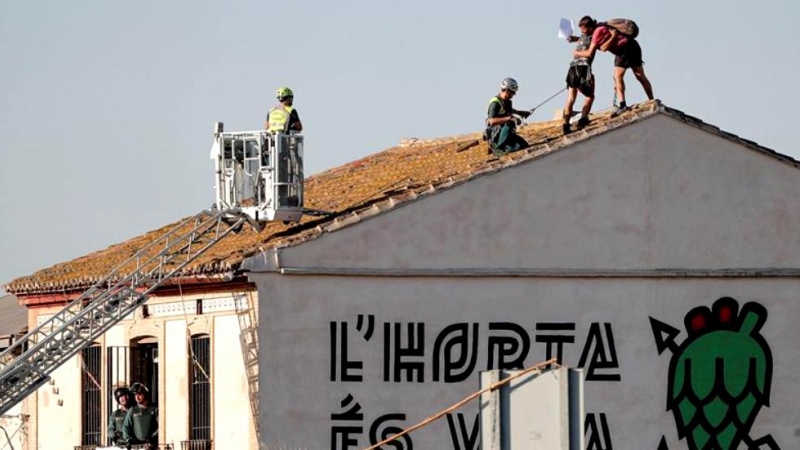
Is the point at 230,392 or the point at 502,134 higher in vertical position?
the point at 502,134

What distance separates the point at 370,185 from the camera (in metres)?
36.0

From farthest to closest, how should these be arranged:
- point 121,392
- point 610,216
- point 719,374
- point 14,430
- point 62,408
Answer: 1. point 14,430
2. point 62,408
3. point 121,392
4. point 719,374
5. point 610,216

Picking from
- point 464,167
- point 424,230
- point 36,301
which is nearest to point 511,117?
point 464,167

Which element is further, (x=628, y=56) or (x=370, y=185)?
(x=370, y=185)

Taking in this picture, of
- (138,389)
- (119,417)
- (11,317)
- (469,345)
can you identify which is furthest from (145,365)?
(11,317)

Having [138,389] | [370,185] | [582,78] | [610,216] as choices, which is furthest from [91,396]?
[610,216]

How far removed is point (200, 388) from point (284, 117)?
4673 mm

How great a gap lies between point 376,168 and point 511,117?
22.7 ft

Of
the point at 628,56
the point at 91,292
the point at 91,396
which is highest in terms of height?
the point at 628,56

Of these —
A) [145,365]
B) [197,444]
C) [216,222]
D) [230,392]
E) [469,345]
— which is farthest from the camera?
[145,365]

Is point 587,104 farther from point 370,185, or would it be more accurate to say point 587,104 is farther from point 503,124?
point 370,185

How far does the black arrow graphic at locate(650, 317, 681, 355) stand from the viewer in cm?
3091

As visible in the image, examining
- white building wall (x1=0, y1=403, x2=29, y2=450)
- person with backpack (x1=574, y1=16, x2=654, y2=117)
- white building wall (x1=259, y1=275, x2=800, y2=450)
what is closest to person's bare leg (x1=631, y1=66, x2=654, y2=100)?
person with backpack (x1=574, y1=16, x2=654, y2=117)

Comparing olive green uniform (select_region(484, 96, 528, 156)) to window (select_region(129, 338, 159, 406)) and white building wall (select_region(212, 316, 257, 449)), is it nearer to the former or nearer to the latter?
white building wall (select_region(212, 316, 257, 449))
